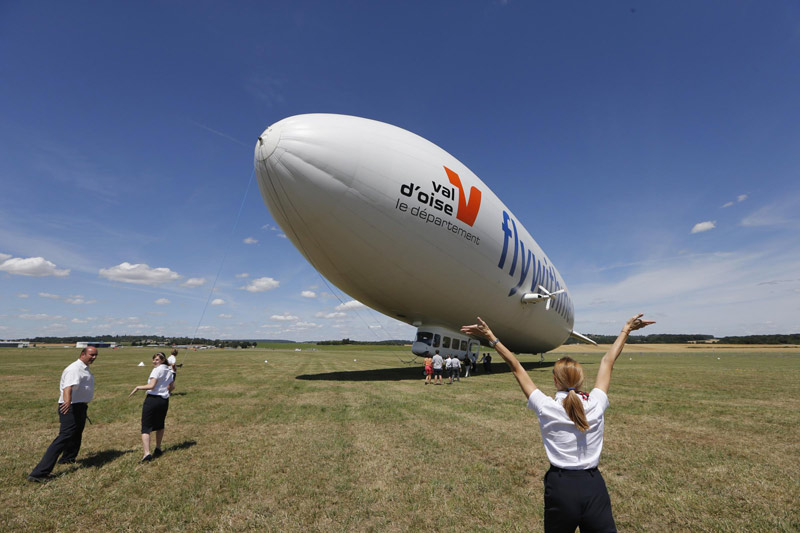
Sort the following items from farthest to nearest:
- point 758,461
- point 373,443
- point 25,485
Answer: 1. point 373,443
2. point 758,461
3. point 25,485

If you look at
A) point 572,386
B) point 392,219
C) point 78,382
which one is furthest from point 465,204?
point 572,386

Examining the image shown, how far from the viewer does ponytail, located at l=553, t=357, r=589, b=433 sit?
2.28 metres

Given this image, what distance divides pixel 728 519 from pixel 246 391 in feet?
49.2

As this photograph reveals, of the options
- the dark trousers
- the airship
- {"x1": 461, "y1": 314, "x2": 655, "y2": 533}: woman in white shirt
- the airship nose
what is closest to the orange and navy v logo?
the airship

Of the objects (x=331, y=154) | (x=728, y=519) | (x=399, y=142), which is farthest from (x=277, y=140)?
(x=728, y=519)

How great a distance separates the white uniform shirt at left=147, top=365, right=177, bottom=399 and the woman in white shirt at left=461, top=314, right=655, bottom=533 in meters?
6.82

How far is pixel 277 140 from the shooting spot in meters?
12.6

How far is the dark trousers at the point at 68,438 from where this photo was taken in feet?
18.2

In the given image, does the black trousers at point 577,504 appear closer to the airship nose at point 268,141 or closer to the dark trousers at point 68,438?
the dark trousers at point 68,438

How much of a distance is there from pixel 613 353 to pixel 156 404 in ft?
24.6

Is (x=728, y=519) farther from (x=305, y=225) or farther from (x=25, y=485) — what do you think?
(x=305, y=225)

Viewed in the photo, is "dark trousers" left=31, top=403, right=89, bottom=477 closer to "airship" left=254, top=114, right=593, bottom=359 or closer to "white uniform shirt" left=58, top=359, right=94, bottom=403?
"white uniform shirt" left=58, top=359, right=94, bottom=403

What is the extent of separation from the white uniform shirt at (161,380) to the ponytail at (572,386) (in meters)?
6.93

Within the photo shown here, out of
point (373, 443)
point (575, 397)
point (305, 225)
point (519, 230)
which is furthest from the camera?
point (519, 230)
